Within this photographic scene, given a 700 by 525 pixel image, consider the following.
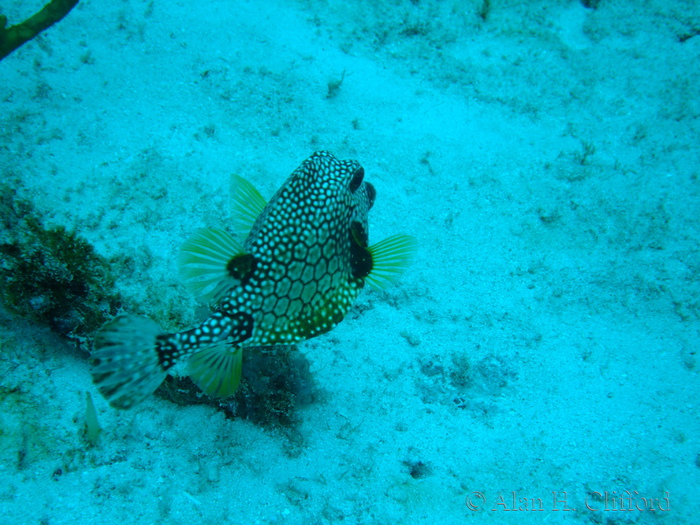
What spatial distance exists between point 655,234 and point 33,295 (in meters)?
6.56

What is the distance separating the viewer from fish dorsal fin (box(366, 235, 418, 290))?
2.97 meters

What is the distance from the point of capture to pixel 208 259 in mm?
2436

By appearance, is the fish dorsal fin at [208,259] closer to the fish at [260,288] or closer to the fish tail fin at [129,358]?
the fish at [260,288]

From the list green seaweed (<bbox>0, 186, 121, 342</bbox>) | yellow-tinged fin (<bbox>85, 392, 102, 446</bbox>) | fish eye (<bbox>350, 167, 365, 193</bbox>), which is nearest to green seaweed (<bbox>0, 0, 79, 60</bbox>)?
green seaweed (<bbox>0, 186, 121, 342</bbox>)

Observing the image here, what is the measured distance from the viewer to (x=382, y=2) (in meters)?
6.47

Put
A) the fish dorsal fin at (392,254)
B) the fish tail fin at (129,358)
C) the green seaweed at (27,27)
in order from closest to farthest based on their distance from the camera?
the fish tail fin at (129,358) → the fish dorsal fin at (392,254) → the green seaweed at (27,27)

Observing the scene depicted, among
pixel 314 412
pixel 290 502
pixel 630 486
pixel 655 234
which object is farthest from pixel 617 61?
pixel 290 502

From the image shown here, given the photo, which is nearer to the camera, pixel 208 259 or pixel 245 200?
pixel 208 259

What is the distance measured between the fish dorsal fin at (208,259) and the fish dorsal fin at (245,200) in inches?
25.8

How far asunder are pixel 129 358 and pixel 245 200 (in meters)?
1.41

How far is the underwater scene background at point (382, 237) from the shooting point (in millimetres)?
2975

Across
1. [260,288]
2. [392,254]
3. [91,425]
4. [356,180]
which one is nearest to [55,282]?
[91,425]

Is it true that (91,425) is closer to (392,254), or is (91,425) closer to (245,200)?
(245,200)

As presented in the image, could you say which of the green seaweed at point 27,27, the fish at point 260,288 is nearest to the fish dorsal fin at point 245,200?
the fish at point 260,288
